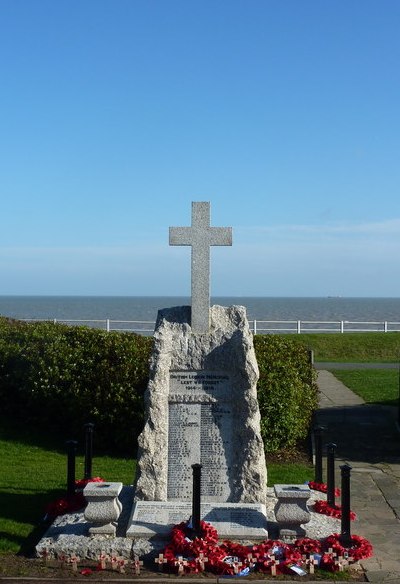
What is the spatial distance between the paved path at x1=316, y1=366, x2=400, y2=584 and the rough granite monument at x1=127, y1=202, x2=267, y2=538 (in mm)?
1294

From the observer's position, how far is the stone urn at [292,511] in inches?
280

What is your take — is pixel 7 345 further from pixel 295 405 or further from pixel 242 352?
pixel 242 352

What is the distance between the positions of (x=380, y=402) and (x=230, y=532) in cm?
1106

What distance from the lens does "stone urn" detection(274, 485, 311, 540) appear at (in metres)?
7.11

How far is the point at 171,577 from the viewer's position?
647 cm

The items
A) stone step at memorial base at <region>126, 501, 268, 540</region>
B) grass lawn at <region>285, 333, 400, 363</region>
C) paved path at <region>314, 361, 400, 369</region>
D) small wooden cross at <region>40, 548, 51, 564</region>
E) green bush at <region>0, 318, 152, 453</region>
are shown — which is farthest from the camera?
grass lawn at <region>285, 333, 400, 363</region>

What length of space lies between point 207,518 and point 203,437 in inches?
34.5

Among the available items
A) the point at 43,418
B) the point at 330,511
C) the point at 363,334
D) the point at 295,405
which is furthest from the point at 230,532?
the point at 363,334

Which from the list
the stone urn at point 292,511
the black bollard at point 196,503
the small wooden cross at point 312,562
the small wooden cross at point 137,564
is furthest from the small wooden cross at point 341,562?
the small wooden cross at point 137,564

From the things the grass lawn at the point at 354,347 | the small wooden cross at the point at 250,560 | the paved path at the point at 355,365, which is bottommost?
the small wooden cross at the point at 250,560

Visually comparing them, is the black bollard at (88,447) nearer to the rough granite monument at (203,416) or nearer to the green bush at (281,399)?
the rough granite monument at (203,416)

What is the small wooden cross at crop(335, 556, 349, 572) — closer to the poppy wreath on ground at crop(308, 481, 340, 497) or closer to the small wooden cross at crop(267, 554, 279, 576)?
the small wooden cross at crop(267, 554, 279, 576)

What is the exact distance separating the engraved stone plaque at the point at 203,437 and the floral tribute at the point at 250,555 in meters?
0.89

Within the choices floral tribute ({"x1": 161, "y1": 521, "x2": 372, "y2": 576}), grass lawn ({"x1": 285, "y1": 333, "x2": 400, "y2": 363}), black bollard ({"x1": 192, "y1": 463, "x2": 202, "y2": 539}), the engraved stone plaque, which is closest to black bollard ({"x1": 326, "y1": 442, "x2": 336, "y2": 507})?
the engraved stone plaque
